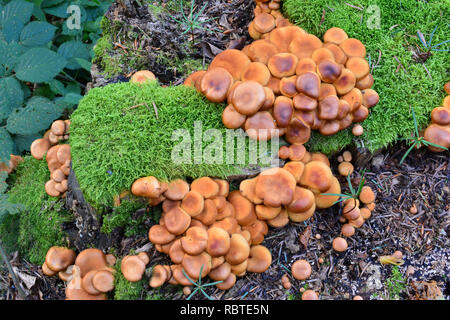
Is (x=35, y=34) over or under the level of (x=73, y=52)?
over

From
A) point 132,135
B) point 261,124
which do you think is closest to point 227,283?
point 261,124

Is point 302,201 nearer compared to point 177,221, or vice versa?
point 177,221

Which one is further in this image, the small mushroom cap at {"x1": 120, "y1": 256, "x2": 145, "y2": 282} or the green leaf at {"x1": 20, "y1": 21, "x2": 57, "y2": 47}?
the green leaf at {"x1": 20, "y1": 21, "x2": 57, "y2": 47}

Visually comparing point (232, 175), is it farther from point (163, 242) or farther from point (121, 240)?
point (121, 240)

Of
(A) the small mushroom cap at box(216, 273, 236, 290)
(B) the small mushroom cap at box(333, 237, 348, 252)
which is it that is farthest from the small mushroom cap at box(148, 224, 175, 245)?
(B) the small mushroom cap at box(333, 237, 348, 252)

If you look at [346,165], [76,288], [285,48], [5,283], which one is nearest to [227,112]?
[285,48]

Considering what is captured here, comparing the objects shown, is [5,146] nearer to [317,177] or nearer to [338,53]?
[317,177]

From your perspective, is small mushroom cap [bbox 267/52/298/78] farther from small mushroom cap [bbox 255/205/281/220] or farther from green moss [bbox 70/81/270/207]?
small mushroom cap [bbox 255/205/281/220]
